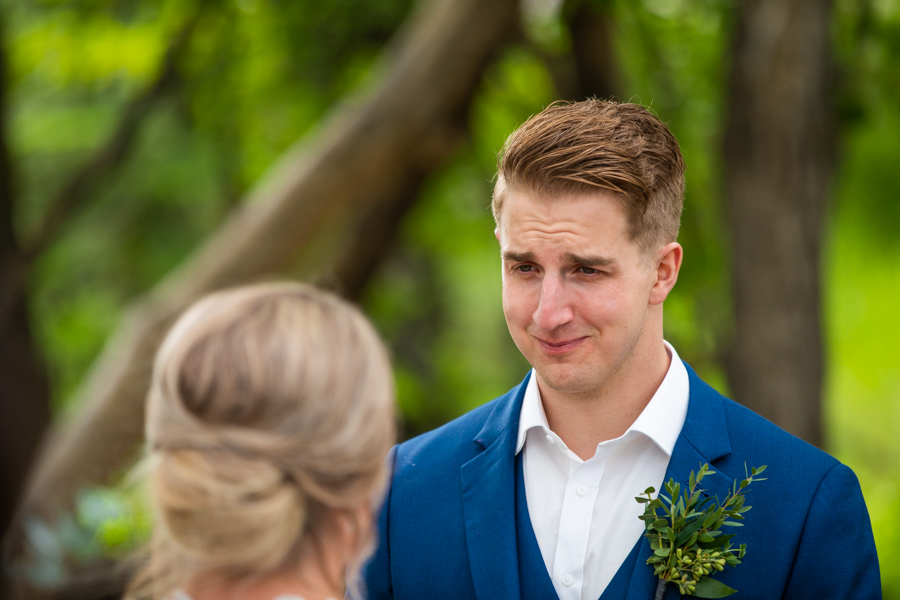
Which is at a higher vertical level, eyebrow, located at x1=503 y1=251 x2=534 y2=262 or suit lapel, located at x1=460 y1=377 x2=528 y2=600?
Result: eyebrow, located at x1=503 y1=251 x2=534 y2=262

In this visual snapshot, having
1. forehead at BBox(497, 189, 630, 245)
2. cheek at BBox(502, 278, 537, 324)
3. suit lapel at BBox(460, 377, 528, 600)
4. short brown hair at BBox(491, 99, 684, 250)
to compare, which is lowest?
suit lapel at BBox(460, 377, 528, 600)

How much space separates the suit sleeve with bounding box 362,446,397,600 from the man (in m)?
0.03

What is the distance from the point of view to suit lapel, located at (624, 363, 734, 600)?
2.16m

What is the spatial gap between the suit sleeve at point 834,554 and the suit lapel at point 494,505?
74cm

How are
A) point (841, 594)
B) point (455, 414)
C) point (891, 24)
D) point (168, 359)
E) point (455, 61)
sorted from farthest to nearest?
point (455, 414), point (455, 61), point (891, 24), point (841, 594), point (168, 359)

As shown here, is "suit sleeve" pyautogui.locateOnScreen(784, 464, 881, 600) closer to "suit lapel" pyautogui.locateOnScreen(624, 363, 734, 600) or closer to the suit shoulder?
"suit lapel" pyautogui.locateOnScreen(624, 363, 734, 600)

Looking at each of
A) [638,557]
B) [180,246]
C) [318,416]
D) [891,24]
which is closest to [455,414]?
[180,246]

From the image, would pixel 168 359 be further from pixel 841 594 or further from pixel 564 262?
pixel 841 594

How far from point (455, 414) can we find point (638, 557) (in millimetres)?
6808

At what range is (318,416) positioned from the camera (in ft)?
5.42

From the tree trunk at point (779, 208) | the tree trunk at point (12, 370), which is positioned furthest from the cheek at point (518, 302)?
the tree trunk at point (12, 370)

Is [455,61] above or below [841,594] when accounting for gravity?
above

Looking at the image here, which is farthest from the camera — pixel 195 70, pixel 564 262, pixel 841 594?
pixel 195 70

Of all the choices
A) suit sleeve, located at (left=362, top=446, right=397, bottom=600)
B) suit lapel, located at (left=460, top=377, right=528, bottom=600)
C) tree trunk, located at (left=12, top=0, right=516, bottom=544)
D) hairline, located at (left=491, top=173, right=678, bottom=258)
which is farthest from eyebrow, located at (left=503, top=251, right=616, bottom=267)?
tree trunk, located at (left=12, top=0, right=516, bottom=544)
